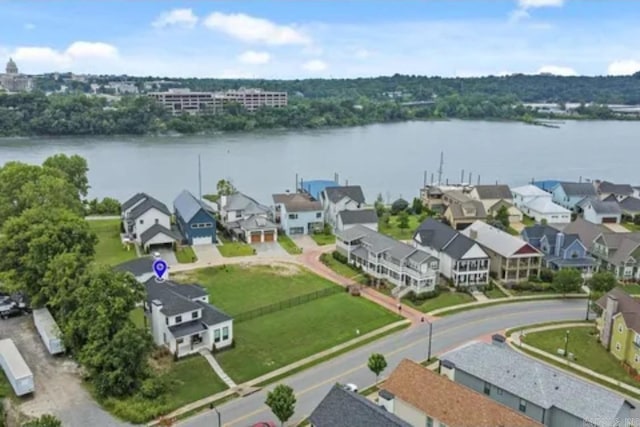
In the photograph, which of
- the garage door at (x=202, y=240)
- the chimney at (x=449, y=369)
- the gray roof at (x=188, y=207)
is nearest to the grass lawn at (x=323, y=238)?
the garage door at (x=202, y=240)

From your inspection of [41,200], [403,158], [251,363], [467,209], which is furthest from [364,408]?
[403,158]

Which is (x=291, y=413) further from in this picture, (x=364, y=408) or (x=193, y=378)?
(x=193, y=378)

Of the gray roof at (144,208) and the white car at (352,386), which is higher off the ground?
the gray roof at (144,208)

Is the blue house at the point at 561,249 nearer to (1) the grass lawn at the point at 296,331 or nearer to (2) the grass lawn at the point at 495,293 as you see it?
(2) the grass lawn at the point at 495,293

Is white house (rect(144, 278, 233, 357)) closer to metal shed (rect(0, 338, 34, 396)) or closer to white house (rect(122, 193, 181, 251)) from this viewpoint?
metal shed (rect(0, 338, 34, 396))

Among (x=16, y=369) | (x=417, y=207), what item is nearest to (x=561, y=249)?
(x=417, y=207)
